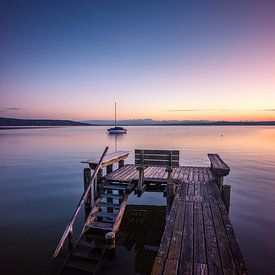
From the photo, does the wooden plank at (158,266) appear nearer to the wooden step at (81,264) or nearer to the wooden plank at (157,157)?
the wooden step at (81,264)

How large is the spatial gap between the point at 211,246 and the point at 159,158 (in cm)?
582

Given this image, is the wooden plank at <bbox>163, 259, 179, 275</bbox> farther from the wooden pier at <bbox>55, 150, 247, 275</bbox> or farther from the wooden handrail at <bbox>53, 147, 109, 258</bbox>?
the wooden handrail at <bbox>53, 147, 109, 258</bbox>

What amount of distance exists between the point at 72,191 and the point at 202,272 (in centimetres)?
1355

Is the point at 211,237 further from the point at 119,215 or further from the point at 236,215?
the point at 236,215

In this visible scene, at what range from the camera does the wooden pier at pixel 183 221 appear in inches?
175

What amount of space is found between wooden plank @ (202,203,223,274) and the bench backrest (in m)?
3.79

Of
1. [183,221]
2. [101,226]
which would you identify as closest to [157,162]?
[101,226]

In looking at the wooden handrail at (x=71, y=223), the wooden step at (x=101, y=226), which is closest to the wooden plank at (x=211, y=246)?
the wooden step at (x=101, y=226)

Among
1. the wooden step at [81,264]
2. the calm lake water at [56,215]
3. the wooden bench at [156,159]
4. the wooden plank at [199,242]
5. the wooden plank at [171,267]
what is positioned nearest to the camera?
the wooden plank at [171,267]

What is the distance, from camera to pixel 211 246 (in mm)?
5000

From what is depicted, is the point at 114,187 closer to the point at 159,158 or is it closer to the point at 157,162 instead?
the point at 157,162

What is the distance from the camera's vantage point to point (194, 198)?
814 cm

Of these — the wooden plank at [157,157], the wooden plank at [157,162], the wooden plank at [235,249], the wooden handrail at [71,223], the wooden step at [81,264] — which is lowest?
the wooden step at [81,264]

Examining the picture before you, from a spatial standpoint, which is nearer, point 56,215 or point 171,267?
point 171,267
